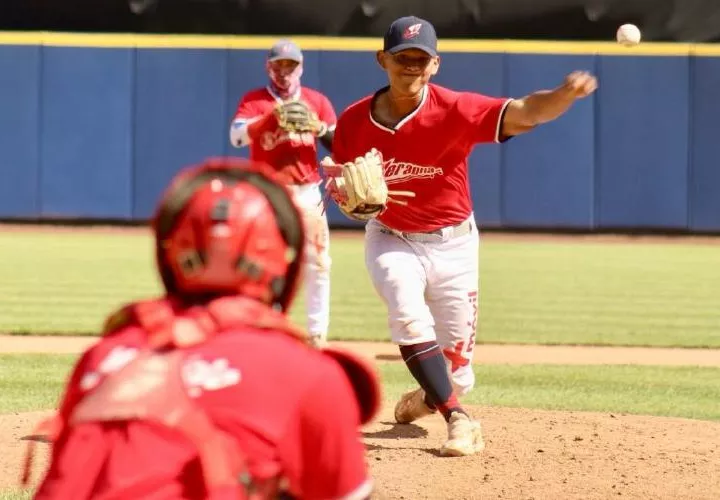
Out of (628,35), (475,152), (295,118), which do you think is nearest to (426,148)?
(628,35)

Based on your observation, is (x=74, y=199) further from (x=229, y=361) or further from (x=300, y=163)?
(x=229, y=361)

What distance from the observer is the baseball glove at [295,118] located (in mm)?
9453

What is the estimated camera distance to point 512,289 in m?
14.4

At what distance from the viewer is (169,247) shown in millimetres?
2129

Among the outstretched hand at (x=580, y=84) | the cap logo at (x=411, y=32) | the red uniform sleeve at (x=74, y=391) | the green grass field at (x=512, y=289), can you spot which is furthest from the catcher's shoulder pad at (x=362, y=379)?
the green grass field at (x=512, y=289)

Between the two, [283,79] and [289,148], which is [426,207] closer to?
[289,148]

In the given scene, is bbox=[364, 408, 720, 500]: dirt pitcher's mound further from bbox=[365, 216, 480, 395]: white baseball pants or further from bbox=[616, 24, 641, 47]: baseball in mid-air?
bbox=[616, 24, 641, 47]: baseball in mid-air

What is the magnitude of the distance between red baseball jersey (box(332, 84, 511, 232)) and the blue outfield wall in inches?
548

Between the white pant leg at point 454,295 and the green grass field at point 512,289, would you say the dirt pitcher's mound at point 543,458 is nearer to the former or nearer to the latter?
the white pant leg at point 454,295

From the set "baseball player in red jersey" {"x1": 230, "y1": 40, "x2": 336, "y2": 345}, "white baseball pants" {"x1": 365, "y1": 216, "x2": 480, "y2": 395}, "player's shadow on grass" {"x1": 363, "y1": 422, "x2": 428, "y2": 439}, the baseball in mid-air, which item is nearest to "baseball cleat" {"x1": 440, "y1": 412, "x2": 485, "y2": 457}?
"white baseball pants" {"x1": 365, "y1": 216, "x2": 480, "y2": 395}

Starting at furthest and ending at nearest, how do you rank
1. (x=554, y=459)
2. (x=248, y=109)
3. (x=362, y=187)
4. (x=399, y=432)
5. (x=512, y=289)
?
(x=512, y=289)
(x=248, y=109)
(x=399, y=432)
(x=554, y=459)
(x=362, y=187)

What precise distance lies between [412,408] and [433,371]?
0.74m

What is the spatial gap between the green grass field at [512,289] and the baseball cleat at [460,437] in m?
4.42

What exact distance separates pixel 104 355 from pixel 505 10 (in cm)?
1895
